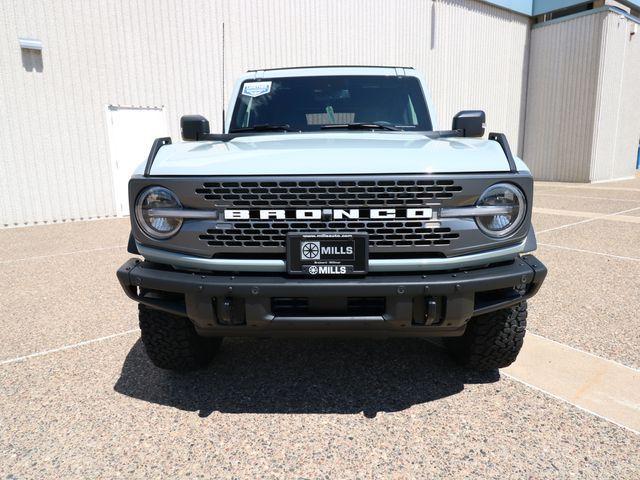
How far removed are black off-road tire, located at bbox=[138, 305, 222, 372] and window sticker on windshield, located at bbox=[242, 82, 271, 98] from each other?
1923mm

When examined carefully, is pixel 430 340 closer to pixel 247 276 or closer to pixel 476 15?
pixel 247 276

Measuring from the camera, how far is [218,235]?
2.21m

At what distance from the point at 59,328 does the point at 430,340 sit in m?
2.90

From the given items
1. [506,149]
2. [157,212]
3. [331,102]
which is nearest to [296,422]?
[157,212]

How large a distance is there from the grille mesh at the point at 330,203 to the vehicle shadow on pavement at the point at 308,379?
927mm

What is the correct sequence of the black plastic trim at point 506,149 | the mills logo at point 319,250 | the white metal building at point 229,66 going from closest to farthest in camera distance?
the mills logo at point 319,250 → the black plastic trim at point 506,149 → the white metal building at point 229,66

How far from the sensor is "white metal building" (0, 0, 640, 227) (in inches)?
356

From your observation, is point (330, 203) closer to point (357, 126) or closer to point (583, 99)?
point (357, 126)

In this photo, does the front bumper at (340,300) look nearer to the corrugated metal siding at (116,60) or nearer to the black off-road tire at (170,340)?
the black off-road tire at (170,340)

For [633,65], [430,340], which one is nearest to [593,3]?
[633,65]

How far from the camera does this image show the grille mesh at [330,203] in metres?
2.14

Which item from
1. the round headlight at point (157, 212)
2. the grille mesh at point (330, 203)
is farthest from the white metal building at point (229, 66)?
the grille mesh at point (330, 203)

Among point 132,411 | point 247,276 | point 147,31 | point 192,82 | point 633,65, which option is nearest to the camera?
point 247,276

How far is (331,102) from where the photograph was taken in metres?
3.57
